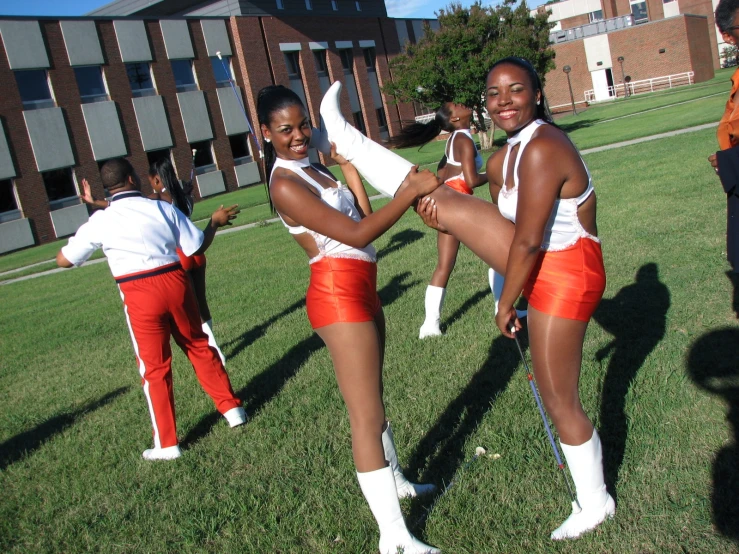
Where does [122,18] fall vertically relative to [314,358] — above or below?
above

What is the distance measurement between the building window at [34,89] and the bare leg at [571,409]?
100 feet

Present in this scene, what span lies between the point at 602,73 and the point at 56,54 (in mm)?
48433

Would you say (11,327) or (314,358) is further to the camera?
(11,327)

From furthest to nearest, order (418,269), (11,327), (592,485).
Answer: (11,327) → (418,269) → (592,485)

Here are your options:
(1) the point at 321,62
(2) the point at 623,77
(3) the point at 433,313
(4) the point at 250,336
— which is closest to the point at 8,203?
(1) the point at 321,62

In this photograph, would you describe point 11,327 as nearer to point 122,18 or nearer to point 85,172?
point 85,172

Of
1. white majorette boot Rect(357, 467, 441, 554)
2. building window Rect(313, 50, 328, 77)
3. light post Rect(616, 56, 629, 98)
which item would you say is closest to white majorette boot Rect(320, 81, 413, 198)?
white majorette boot Rect(357, 467, 441, 554)

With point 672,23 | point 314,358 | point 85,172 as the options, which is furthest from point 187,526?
point 672,23

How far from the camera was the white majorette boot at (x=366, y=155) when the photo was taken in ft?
9.31

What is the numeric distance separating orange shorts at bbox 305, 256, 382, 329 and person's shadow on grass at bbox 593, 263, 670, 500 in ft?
5.29

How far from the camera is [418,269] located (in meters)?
9.30

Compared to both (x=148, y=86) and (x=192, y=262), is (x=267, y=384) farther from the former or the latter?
(x=148, y=86)

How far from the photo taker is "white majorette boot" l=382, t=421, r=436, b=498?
3.48 m

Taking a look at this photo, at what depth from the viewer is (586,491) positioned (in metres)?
2.99
